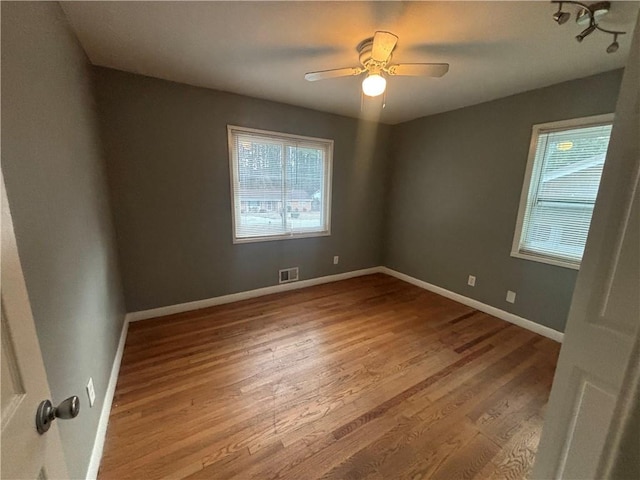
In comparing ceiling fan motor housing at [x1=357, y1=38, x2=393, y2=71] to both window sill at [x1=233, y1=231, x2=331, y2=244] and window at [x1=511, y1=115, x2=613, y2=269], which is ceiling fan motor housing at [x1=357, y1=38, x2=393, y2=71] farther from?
window sill at [x1=233, y1=231, x2=331, y2=244]

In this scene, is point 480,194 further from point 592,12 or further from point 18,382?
point 18,382

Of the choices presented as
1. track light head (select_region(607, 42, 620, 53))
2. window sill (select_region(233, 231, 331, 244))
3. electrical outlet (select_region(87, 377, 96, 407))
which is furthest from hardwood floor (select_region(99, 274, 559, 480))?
track light head (select_region(607, 42, 620, 53))

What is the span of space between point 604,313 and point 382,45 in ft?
5.80

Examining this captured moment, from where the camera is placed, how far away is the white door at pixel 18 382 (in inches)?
18.5

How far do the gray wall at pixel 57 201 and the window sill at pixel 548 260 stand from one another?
367 cm

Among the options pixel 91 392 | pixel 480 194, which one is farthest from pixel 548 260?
pixel 91 392

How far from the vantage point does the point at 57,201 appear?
3.93 feet

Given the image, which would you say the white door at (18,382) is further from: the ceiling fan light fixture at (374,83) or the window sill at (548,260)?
the window sill at (548,260)

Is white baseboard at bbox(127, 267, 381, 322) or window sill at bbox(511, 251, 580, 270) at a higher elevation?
window sill at bbox(511, 251, 580, 270)

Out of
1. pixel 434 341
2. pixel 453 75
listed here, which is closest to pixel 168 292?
pixel 434 341

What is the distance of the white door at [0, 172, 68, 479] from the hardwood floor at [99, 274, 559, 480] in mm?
1077

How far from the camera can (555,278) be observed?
8.53ft

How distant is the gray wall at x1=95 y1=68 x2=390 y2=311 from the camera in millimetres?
2465

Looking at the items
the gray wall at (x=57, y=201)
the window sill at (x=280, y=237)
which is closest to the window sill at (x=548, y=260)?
the window sill at (x=280, y=237)
